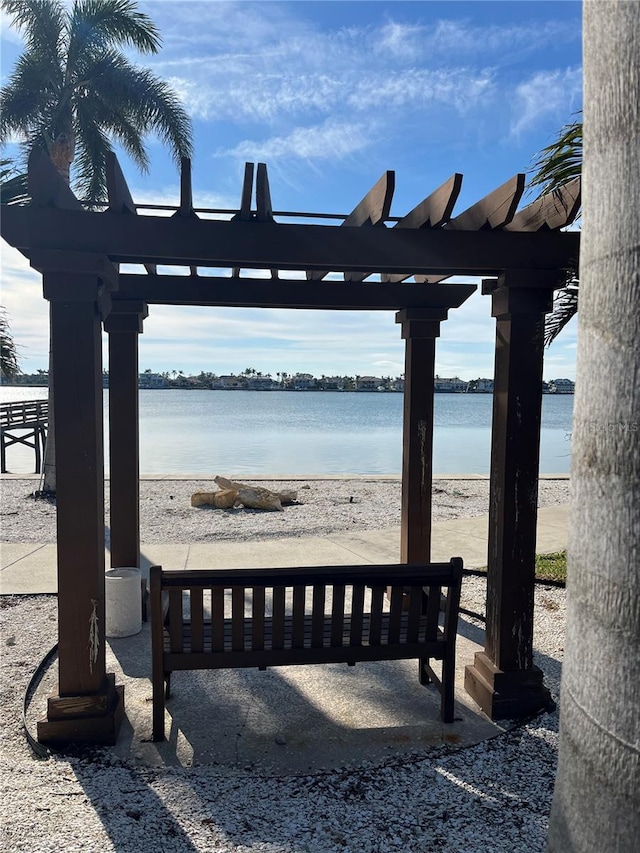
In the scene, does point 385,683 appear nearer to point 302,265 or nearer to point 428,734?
point 428,734

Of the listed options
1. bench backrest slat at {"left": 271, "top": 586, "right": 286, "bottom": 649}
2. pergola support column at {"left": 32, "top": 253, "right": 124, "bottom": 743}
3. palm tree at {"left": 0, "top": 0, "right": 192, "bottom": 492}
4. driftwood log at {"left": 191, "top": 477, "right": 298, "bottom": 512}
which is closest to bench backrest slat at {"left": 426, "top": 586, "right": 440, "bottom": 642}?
bench backrest slat at {"left": 271, "top": 586, "right": 286, "bottom": 649}

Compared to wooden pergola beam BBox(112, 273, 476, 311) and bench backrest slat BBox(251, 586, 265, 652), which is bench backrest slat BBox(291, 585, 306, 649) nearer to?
bench backrest slat BBox(251, 586, 265, 652)

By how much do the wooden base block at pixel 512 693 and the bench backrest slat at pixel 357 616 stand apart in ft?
3.08

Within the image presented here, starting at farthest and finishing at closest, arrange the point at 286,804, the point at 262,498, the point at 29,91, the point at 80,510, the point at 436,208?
the point at 29,91 < the point at 262,498 < the point at 80,510 < the point at 436,208 < the point at 286,804

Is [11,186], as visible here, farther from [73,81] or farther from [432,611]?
[432,611]

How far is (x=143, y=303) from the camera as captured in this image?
551 cm

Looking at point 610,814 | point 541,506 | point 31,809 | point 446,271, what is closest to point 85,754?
point 31,809

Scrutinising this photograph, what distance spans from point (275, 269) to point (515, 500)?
83.8 inches

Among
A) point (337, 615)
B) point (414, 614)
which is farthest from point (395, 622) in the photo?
point (337, 615)

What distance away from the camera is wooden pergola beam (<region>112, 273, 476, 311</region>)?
211 inches

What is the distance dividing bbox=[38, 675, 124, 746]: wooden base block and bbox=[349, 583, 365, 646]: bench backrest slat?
1.47m

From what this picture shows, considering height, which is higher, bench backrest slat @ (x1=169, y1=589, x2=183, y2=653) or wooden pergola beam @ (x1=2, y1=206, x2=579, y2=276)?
wooden pergola beam @ (x1=2, y1=206, x2=579, y2=276)

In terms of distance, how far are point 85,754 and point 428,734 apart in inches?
77.4

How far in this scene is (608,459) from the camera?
4.89ft
